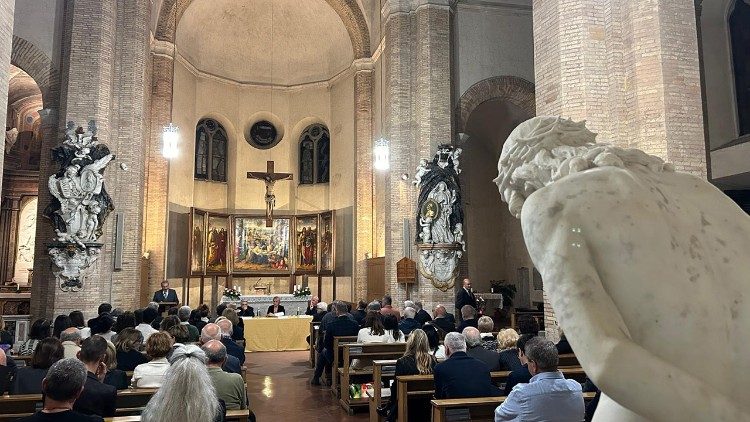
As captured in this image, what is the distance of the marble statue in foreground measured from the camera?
3.56ft

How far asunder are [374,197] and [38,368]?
16.4m

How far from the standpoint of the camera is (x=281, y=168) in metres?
25.0

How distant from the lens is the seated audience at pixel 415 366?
5734mm

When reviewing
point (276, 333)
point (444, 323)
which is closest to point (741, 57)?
point (444, 323)

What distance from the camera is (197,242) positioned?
21.0 metres

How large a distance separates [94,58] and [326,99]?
1328 cm

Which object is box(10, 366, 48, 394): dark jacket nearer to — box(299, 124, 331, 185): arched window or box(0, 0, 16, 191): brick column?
box(0, 0, 16, 191): brick column

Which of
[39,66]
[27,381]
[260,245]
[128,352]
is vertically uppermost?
[39,66]

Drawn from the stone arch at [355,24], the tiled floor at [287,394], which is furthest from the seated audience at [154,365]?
the stone arch at [355,24]

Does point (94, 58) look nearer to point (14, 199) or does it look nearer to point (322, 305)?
point (322, 305)

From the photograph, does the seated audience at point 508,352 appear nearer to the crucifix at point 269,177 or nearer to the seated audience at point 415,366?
the seated audience at point 415,366

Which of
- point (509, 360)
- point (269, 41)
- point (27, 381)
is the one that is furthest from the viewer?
point (269, 41)

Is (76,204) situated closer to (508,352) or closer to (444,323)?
(444,323)

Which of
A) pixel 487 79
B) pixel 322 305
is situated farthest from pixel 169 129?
pixel 487 79
